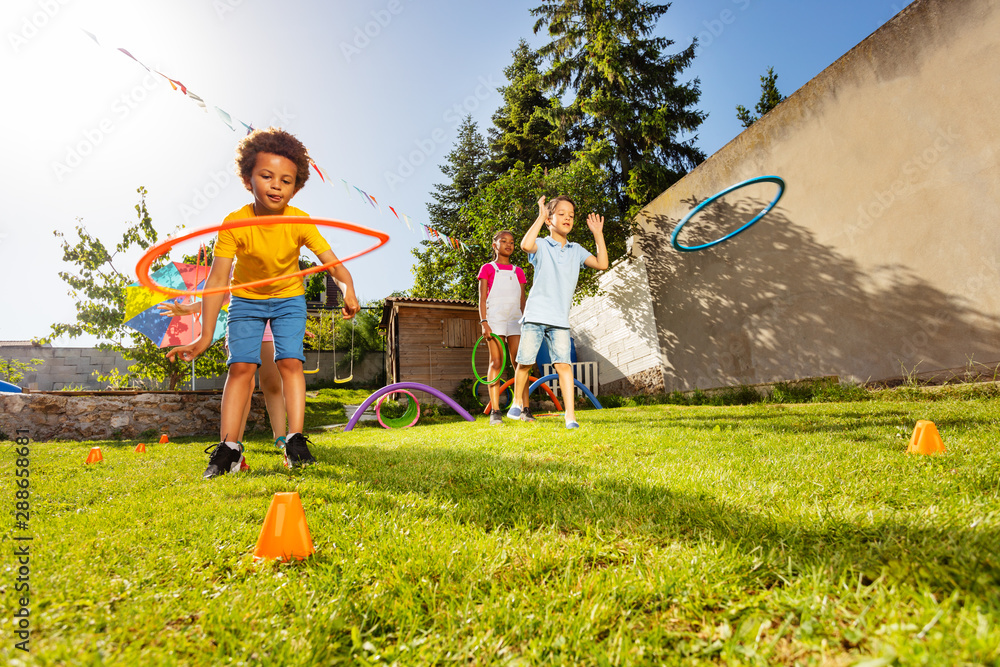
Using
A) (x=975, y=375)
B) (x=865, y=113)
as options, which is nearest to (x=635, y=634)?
(x=975, y=375)

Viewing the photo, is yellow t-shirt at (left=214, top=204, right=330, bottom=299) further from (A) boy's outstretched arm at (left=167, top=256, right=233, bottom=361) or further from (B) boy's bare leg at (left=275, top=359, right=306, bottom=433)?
(B) boy's bare leg at (left=275, top=359, right=306, bottom=433)

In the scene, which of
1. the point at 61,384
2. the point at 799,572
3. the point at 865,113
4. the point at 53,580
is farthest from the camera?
the point at 61,384

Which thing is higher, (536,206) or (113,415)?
(536,206)

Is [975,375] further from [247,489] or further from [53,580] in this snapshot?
[53,580]

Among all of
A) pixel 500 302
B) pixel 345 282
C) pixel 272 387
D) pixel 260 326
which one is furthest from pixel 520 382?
pixel 260 326

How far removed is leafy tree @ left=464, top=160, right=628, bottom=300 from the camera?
33.7 ft

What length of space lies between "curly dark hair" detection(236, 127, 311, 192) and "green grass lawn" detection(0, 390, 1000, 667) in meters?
2.09

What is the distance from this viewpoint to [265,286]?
328 centimetres

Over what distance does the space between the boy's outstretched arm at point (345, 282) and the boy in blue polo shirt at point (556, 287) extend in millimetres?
1618

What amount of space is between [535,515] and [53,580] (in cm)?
132

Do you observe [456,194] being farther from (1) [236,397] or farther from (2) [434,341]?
(1) [236,397]

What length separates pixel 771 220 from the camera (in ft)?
23.6

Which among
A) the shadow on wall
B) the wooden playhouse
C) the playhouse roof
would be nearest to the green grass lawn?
the shadow on wall

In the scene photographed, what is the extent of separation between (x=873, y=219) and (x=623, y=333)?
5378mm
